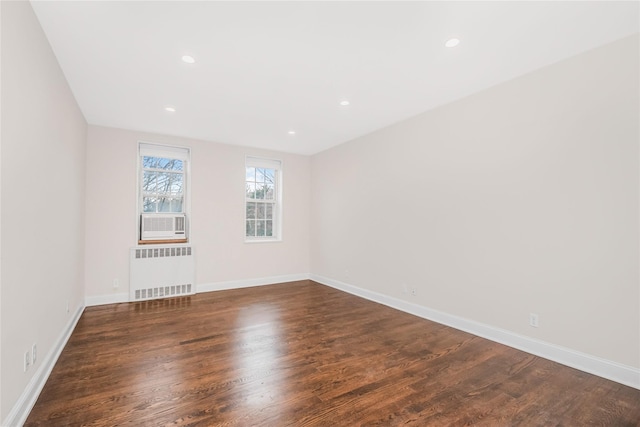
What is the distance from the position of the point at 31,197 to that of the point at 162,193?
305 centimetres

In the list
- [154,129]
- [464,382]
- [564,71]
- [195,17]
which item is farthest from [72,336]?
[564,71]

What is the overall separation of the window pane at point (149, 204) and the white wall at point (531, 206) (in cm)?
373

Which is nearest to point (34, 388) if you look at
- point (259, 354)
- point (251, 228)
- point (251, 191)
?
point (259, 354)

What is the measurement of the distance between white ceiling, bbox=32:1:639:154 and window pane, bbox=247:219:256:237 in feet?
7.91

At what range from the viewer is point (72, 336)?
305 cm

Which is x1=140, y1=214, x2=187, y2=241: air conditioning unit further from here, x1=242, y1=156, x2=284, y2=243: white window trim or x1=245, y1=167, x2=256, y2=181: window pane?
x1=245, y1=167, x2=256, y2=181: window pane

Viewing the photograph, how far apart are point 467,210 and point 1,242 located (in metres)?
3.78

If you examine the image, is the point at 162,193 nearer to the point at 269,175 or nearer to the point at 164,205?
the point at 164,205

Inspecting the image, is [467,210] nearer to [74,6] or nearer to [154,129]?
[74,6]

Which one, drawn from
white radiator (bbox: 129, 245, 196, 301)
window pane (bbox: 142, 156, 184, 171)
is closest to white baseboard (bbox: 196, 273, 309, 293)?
white radiator (bbox: 129, 245, 196, 301)

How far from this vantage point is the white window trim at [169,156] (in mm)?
4621

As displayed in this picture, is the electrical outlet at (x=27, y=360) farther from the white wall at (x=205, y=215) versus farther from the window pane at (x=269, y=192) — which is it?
the window pane at (x=269, y=192)

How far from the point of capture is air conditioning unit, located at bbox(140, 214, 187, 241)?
4.64 m

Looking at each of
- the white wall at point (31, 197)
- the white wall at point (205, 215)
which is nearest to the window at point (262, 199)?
the white wall at point (205, 215)
